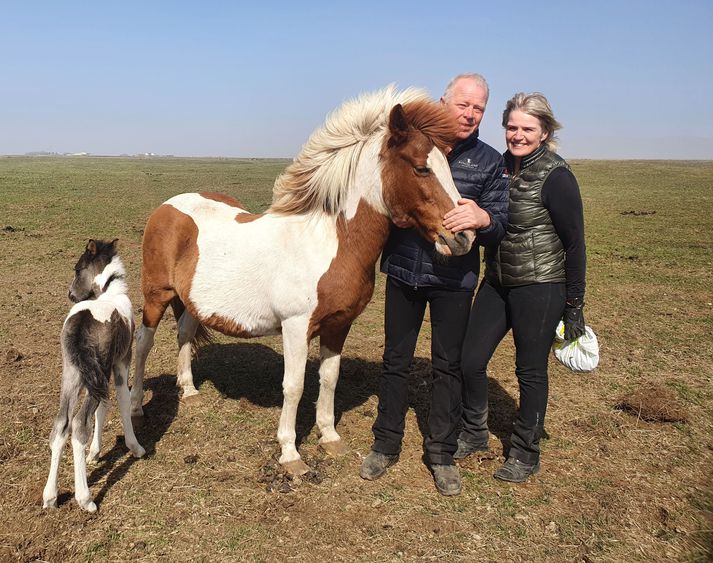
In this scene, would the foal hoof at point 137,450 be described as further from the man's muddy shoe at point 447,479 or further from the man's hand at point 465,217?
the man's hand at point 465,217

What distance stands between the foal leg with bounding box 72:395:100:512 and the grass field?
10 cm

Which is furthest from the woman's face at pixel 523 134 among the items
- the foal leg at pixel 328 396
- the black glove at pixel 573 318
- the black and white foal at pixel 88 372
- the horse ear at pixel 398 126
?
the black and white foal at pixel 88 372

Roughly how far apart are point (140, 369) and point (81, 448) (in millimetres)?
1382

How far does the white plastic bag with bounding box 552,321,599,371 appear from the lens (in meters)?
3.67

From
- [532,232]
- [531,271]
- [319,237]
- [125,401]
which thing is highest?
[532,232]

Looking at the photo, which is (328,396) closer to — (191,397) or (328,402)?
(328,402)

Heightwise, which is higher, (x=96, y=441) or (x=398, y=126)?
(x=398, y=126)

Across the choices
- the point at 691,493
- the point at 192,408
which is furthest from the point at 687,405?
the point at 192,408

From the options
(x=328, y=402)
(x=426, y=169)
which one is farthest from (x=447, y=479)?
(x=426, y=169)

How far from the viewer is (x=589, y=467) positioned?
4.18 metres

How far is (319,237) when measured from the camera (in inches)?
150

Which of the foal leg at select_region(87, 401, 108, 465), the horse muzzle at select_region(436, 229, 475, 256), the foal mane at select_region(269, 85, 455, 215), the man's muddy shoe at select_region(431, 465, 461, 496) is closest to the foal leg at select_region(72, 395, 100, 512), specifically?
the foal leg at select_region(87, 401, 108, 465)

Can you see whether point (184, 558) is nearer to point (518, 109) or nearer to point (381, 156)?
point (381, 156)

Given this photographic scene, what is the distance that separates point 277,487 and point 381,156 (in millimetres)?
2646
